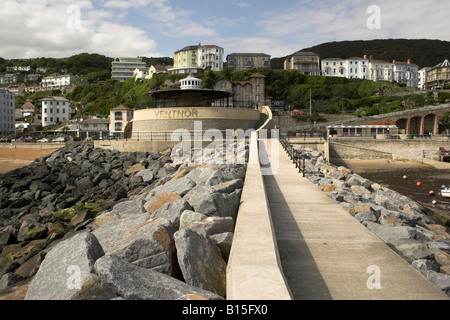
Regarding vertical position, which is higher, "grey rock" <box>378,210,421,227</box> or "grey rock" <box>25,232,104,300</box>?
"grey rock" <box>25,232,104,300</box>

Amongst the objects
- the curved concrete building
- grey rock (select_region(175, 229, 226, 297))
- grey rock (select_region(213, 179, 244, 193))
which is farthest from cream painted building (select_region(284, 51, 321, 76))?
grey rock (select_region(175, 229, 226, 297))

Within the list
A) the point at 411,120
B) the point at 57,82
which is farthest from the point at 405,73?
the point at 57,82

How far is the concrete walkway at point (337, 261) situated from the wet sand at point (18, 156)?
108 feet

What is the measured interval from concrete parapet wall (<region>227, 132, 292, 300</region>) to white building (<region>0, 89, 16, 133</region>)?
101m

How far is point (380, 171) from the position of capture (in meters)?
32.9

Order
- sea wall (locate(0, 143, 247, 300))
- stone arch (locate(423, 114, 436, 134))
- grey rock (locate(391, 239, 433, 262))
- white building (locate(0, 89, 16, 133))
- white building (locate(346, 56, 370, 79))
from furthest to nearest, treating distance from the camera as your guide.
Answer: white building (locate(346, 56, 370, 79))
white building (locate(0, 89, 16, 133))
stone arch (locate(423, 114, 436, 134))
grey rock (locate(391, 239, 433, 262))
sea wall (locate(0, 143, 247, 300))

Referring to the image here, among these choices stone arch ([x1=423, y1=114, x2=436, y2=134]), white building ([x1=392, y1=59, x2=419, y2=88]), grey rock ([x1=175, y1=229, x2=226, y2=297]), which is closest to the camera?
grey rock ([x1=175, y1=229, x2=226, y2=297])

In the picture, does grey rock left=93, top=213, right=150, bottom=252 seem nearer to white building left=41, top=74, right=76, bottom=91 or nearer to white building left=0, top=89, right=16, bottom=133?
white building left=0, top=89, right=16, bottom=133

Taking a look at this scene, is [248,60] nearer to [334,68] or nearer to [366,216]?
[334,68]

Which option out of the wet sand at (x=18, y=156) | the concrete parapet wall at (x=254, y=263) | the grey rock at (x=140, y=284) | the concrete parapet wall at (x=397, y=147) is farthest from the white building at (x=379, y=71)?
the grey rock at (x=140, y=284)

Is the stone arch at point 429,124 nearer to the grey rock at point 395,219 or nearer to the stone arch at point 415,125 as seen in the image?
the stone arch at point 415,125

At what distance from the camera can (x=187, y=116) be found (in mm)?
28406

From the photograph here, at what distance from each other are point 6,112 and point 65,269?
343ft

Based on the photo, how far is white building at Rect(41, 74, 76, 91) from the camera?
151m
